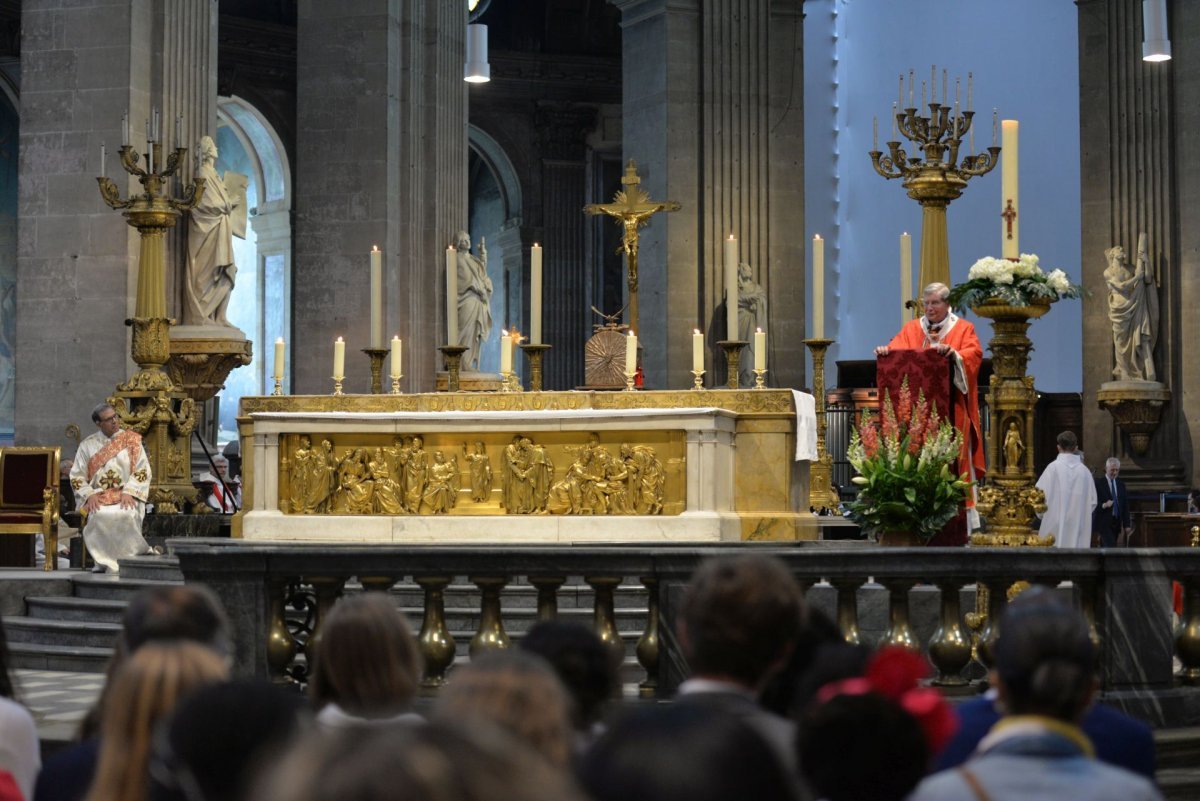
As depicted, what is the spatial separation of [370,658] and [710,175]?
69.3 feet

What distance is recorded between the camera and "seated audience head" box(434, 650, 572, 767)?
219 centimetres

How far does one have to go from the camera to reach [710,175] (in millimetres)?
23922

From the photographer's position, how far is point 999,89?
26484 millimetres

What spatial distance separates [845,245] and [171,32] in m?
13.9

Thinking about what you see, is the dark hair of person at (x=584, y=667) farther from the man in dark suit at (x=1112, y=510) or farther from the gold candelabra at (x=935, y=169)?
the man in dark suit at (x=1112, y=510)

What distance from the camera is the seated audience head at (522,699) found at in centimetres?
219

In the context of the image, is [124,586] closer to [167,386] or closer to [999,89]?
[167,386]

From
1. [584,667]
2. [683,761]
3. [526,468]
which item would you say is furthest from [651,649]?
[526,468]

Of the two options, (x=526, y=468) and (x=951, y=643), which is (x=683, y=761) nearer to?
(x=951, y=643)

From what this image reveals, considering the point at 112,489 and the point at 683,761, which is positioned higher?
the point at 112,489

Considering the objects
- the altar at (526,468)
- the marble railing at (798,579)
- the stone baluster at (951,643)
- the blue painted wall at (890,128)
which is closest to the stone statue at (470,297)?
the altar at (526,468)

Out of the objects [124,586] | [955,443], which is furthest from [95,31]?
[955,443]

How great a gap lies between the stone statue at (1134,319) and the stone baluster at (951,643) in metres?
16.8

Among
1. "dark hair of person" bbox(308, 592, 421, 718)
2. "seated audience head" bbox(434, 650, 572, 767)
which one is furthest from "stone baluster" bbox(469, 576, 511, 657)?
"seated audience head" bbox(434, 650, 572, 767)
